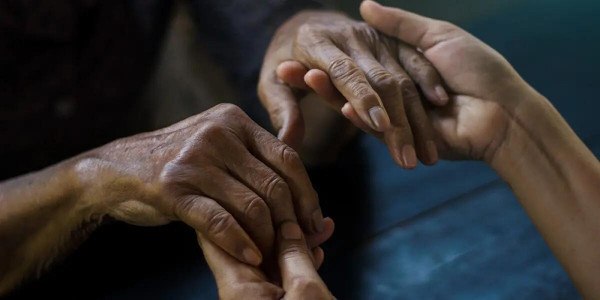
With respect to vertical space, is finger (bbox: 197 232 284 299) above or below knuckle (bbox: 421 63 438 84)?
below

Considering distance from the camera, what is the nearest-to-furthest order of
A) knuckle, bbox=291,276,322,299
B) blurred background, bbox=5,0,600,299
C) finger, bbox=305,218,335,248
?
knuckle, bbox=291,276,322,299 → finger, bbox=305,218,335,248 → blurred background, bbox=5,0,600,299

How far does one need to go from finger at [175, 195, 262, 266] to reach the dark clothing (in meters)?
0.28

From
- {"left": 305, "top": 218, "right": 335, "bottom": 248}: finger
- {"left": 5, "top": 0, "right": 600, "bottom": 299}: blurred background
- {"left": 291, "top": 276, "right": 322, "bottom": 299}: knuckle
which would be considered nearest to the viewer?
{"left": 291, "top": 276, "right": 322, "bottom": 299}: knuckle

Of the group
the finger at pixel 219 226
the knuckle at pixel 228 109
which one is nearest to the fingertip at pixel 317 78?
the knuckle at pixel 228 109

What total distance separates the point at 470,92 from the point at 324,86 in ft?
0.58

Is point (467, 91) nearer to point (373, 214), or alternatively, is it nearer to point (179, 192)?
point (373, 214)

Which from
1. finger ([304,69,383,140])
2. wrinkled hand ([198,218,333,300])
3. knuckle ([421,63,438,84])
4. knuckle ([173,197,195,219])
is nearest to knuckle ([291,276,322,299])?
wrinkled hand ([198,218,333,300])

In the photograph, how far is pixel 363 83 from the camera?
2.17ft

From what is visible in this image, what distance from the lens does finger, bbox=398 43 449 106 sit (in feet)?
2.41

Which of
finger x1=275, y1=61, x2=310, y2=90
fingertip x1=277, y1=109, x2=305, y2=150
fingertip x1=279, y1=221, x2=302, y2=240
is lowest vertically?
fingertip x1=279, y1=221, x2=302, y2=240

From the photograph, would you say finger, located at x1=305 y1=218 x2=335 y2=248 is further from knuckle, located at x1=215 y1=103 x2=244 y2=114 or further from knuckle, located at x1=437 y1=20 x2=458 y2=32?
knuckle, located at x1=437 y1=20 x2=458 y2=32

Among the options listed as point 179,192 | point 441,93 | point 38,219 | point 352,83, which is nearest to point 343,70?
point 352,83

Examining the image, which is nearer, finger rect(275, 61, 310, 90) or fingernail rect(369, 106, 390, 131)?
fingernail rect(369, 106, 390, 131)

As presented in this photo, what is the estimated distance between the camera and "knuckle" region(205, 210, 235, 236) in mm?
550
